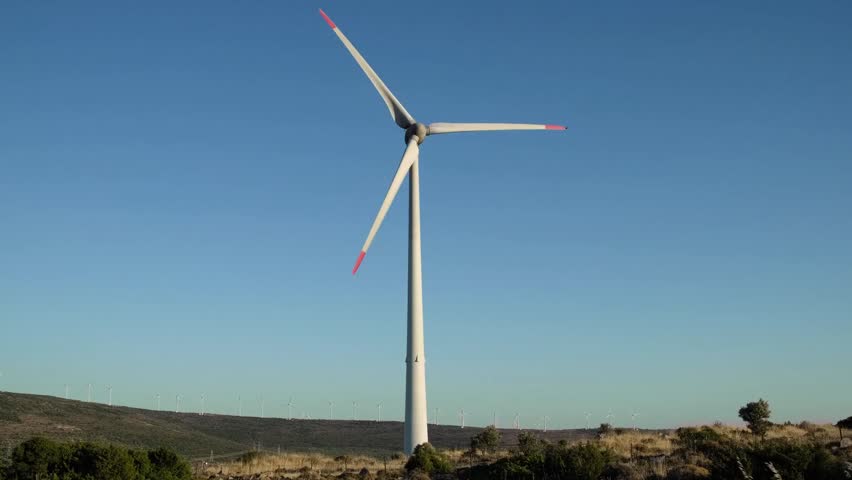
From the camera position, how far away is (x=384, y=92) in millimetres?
67625

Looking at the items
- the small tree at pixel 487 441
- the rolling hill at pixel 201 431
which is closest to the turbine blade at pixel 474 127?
the small tree at pixel 487 441

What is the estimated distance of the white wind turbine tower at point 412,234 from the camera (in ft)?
192

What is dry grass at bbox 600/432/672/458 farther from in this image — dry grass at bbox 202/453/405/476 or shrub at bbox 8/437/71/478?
shrub at bbox 8/437/71/478

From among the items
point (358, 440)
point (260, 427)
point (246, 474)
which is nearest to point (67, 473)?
point (246, 474)

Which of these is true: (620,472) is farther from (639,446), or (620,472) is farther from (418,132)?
(418,132)

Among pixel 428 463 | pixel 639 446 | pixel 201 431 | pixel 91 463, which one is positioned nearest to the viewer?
pixel 91 463

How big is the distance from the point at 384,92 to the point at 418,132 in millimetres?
4432

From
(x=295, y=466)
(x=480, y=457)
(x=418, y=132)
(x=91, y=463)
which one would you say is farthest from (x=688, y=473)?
(x=418, y=132)

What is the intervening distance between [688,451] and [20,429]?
95.3 metres

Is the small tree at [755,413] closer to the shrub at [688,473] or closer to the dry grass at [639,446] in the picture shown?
the dry grass at [639,446]

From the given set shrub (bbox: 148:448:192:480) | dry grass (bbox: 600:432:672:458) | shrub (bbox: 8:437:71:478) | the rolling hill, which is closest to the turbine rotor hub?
dry grass (bbox: 600:432:672:458)

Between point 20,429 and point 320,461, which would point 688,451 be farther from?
point 20,429

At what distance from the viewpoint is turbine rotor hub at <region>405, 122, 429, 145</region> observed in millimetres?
66000

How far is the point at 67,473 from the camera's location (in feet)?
130
